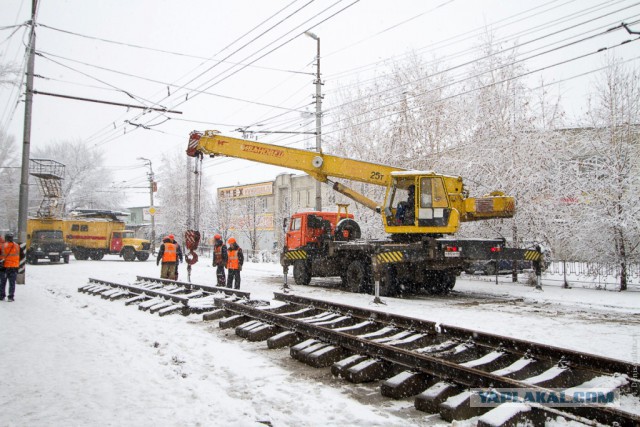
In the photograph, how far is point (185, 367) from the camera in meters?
5.89

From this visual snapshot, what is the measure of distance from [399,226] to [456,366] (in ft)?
29.4

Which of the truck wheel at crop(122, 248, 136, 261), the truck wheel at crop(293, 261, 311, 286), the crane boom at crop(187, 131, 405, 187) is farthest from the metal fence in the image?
the truck wheel at crop(122, 248, 136, 261)

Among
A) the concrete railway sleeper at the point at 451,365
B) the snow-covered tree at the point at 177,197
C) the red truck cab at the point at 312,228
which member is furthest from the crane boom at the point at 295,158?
the snow-covered tree at the point at 177,197

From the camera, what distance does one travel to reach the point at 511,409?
12.5ft

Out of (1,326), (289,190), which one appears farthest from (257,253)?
(1,326)

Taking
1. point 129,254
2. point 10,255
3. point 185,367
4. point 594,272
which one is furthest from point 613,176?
point 129,254

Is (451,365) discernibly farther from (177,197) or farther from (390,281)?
(177,197)

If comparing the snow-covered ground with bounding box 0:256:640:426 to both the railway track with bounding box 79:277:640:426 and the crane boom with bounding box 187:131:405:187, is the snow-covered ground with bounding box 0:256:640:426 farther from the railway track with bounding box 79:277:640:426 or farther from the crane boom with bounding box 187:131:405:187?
the crane boom with bounding box 187:131:405:187

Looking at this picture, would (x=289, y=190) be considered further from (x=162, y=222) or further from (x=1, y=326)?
(x=1, y=326)

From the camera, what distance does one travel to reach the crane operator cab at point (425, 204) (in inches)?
512

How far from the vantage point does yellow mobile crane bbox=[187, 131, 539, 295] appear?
12.7 m

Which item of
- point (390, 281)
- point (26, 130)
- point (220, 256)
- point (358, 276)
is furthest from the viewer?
point (26, 130)

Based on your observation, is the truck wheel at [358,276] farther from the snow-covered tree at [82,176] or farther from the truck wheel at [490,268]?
the snow-covered tree at [82,176]

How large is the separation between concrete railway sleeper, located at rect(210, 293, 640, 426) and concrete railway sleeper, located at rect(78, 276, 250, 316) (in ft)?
8.36
